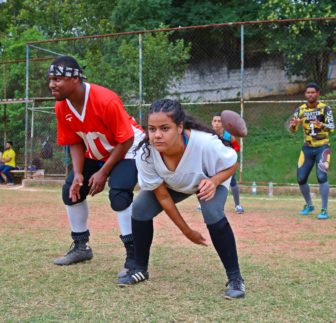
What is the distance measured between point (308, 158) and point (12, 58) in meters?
17.3

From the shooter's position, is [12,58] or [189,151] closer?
[189,151]

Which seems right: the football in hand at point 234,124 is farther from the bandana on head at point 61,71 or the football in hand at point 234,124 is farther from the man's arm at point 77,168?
the man's arm at point 77,168

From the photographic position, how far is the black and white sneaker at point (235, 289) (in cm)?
367

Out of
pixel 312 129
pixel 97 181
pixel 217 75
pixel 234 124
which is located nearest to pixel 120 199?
pixel 97 181

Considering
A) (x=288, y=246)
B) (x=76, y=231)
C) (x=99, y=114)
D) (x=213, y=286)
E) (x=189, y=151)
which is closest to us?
(x=189, y=151)

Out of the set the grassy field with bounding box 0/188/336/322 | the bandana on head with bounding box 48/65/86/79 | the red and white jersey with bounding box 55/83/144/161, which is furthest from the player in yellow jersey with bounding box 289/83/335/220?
the bandana on head with bounding box 48/65/86/79

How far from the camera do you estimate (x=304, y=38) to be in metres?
17.8

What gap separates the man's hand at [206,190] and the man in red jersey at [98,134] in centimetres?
102

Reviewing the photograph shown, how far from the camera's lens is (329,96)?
16.3 m

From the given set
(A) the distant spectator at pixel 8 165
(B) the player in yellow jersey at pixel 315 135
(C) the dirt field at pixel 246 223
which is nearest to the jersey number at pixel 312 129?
(B) the player in yellow jersey at pixel 315 135

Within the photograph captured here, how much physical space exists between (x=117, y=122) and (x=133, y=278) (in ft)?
4.18

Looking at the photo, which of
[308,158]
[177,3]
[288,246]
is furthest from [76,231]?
[177,3]

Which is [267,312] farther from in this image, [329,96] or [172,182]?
[329,96]

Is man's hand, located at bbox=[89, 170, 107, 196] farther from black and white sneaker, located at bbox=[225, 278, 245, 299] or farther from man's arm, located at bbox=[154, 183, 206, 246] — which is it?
black and white sneaker, located at bbox=[225, 278, 245, 299]
